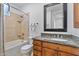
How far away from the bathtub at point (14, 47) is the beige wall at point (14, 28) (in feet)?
0.16

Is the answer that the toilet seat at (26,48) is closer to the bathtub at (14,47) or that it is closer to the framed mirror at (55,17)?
the bathtub at (14,47)

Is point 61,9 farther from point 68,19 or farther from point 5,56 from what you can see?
point 5,56

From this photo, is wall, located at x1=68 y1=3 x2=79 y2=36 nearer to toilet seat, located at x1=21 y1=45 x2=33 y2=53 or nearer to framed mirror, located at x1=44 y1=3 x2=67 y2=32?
framed mirror, located at x1=44 y1=3 x2=67 y2=32

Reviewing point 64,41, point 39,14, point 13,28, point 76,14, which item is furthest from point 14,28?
point 76,14

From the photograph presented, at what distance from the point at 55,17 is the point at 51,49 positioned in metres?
0.38

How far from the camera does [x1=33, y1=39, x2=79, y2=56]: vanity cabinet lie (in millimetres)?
1459

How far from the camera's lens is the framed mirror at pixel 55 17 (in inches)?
60.0

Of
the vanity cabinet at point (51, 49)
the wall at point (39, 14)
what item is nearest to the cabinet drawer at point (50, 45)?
the vanity cabinet at point (51, 49)

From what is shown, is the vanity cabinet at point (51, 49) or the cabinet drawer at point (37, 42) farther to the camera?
the cabinet drawer at point (37, 42)

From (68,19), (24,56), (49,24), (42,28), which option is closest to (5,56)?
(24,56)

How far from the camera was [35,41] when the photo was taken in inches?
61.7

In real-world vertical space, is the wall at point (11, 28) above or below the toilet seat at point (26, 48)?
above

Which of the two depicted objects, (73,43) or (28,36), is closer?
(73,43)

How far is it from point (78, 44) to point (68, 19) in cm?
31
